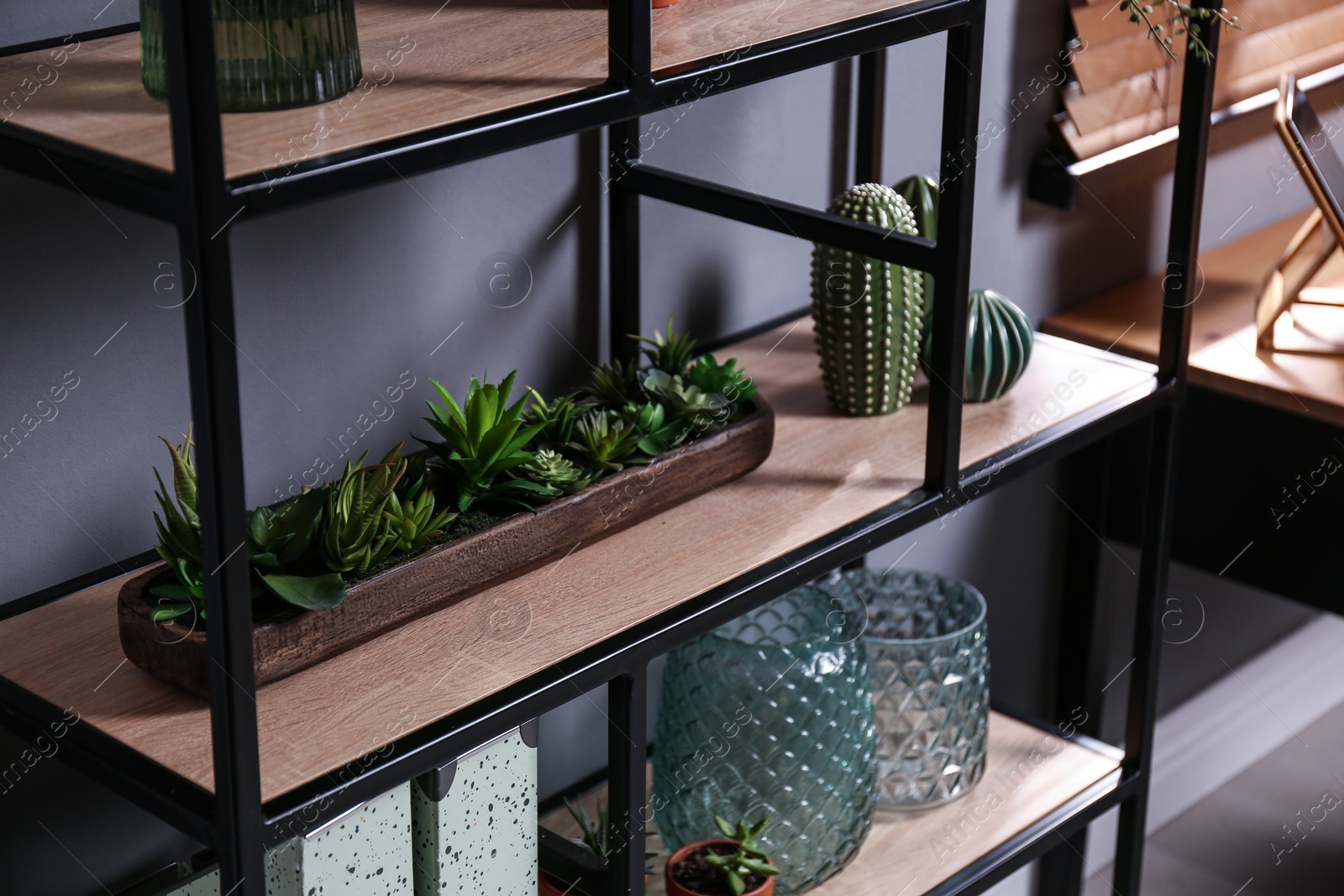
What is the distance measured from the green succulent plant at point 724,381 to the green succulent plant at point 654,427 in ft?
0.20

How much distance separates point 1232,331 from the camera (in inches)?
73.9

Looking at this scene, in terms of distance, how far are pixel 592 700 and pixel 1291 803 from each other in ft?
5.06

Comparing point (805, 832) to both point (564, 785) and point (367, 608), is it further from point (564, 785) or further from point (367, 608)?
point (367, 608)

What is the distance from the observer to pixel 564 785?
60.2 inches

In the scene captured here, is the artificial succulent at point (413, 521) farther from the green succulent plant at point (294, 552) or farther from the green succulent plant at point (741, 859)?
the green succulent plant at point (741, 859)

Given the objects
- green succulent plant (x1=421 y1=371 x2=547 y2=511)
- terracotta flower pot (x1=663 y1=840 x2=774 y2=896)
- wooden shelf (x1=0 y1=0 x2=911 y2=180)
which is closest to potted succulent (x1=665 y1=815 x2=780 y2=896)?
terracotta flower pot (x1=663 y1=840 x2=774 y2=896)

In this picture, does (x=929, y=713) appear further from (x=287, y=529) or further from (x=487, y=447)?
(x=287, y=529)

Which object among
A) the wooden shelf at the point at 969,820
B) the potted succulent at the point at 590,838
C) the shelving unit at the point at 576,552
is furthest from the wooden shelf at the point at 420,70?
the wooden shelf at the point at 969,820

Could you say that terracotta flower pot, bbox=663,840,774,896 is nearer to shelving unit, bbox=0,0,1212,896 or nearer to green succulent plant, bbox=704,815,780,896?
green succulent plant, bbox=704,815,780,896

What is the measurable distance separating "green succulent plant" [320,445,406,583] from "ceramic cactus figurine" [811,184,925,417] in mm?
518

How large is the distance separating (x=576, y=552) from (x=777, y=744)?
336 mm

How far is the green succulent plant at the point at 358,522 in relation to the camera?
929 millimetres

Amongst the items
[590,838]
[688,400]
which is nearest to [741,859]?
[590,838]

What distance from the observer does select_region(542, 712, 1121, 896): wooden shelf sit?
4.62 feet
